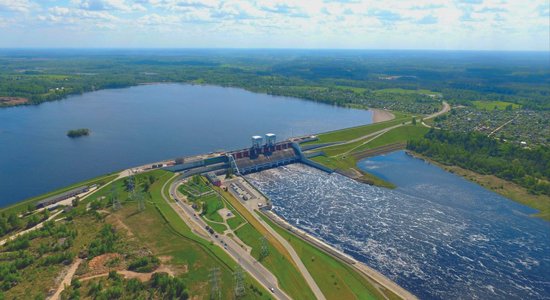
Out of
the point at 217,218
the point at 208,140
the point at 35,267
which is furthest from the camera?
the point at 208,140

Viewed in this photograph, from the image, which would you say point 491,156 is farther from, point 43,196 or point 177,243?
point 43,196

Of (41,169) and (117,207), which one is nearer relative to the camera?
(117,207)

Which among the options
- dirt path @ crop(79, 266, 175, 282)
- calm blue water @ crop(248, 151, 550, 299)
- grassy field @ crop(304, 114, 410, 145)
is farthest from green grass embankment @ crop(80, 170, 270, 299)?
grassy field @ crop(304, 114, 410, 145)

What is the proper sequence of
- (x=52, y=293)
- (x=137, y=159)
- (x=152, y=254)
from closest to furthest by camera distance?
(x=52, y=293)
(x=152, y=254)
(x=137, y=159)

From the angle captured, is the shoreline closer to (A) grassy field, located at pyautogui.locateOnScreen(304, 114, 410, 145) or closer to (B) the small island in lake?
(A) grassy field, located at pyautogui.locateOnScreen(304, 114, 410, 145)

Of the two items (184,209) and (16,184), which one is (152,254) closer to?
(184,209)

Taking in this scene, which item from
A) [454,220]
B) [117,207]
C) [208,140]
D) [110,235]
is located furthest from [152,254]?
[208,140]
